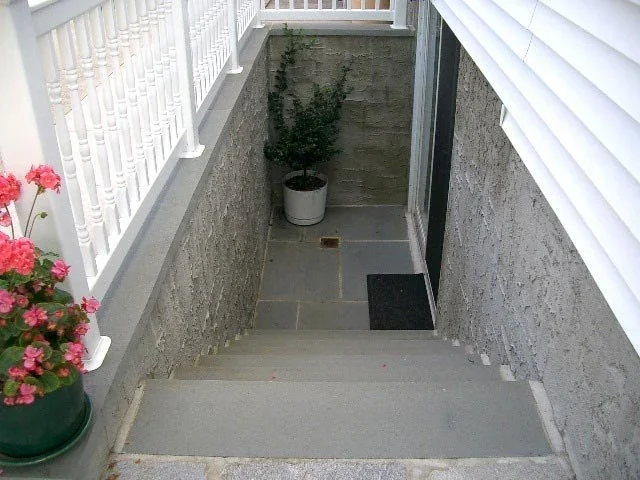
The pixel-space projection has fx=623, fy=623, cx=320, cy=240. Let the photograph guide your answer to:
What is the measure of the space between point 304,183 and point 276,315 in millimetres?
1464

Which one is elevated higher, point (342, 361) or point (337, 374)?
point (337, 374)

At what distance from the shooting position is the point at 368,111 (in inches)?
216

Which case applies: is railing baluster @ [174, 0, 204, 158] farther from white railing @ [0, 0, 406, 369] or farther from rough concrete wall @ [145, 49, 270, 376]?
rough concrete wall @ [145, 49, 270, 376]

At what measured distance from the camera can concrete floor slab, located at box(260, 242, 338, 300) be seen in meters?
4.67

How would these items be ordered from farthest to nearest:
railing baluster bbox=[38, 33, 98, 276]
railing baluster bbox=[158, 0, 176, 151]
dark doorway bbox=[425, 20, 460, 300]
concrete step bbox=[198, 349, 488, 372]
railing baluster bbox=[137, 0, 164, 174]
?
dark doorway bbox=[425, 20, 460, 300] → concrete step bbox=[198, 349, 488, 372] → railing baluster bbox=[158, 0, 176, 151] → railing baluster bbox=[137, 0, 164, 174] → railing baluster bbox=[38, 33, 98, 276]

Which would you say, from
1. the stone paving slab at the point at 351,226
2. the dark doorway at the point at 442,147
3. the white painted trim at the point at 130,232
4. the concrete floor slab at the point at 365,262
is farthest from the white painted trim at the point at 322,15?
the white painted trim at the point at 130,232

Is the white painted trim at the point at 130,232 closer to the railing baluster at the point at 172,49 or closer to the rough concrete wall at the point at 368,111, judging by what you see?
the railing baluster at the point at 172,49

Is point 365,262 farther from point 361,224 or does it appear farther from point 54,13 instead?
point 54,13

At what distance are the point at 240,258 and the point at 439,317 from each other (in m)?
1.35

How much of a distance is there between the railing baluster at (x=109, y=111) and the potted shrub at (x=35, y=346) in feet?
1.80

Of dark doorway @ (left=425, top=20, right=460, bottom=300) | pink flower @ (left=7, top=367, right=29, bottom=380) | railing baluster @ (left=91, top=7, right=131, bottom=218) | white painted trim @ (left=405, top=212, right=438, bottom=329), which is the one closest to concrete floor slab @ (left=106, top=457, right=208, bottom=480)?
pink flower @ (left=7, top=367, right=29, bottom=380)

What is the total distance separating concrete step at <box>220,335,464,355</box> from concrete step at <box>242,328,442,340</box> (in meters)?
0.38

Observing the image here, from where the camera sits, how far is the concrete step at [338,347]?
3.09 metres

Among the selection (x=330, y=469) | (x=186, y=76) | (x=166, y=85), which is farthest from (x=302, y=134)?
(x=330, y=469)
